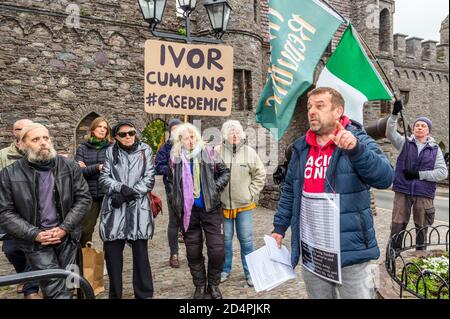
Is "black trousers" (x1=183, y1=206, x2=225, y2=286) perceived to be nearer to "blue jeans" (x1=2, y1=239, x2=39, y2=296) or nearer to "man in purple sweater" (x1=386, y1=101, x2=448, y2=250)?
"blue jeans" (x1=2, y1=239, x2=39, y2=296)

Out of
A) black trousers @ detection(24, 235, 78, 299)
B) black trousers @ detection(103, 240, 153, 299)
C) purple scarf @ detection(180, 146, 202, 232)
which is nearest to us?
black trousers @ detection(24, 235, 78, 299)

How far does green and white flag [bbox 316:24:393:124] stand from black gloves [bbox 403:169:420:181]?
6.17ft

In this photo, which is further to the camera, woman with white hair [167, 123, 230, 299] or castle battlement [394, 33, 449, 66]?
castle battlement [394, 33, 449, 66]

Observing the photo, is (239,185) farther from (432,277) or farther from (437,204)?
(437,204)

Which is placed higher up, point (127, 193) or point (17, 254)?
point (127, 193)

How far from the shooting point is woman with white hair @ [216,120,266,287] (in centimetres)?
397

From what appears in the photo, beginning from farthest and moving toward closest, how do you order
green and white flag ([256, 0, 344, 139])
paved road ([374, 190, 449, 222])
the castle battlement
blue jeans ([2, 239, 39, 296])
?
the castle battlement, paved road ([374, 190, 449, 222]), blue jeans ([2, 239, 39, 296]), green and white flag ([256, 0, 344, 139])

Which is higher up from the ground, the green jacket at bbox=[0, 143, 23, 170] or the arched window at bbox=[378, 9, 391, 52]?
the arched window at bbox=[378, 9, 391, 52]

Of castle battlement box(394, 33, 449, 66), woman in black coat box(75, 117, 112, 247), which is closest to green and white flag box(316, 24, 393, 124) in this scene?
woman in black coat box(75, 117, 112, 247)

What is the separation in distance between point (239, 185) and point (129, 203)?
128 centimetres

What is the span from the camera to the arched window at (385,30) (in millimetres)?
16266

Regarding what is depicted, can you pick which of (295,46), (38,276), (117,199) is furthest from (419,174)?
(38,276)

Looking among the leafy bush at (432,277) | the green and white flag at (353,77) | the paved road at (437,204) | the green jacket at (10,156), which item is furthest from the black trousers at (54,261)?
the paved road at (437,204)

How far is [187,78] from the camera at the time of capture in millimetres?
3436
